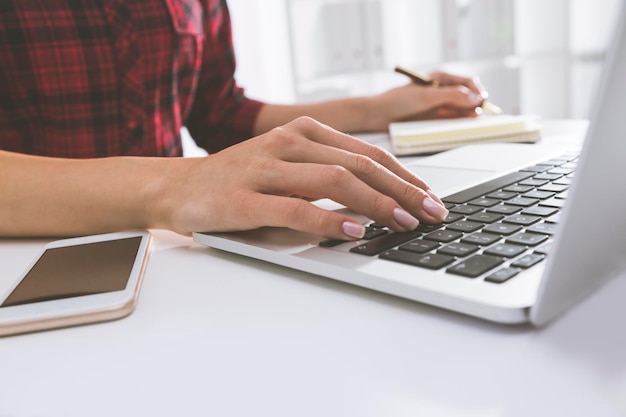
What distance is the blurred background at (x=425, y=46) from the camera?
A: 2.13 meters

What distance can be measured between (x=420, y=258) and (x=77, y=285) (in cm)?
24

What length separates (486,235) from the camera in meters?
0.41

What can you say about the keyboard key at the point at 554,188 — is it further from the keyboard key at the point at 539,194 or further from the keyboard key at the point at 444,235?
the keyboard key at the point at 444,235

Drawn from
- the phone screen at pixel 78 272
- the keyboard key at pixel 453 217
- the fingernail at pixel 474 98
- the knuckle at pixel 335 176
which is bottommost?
the phone screen at pixel 78 272

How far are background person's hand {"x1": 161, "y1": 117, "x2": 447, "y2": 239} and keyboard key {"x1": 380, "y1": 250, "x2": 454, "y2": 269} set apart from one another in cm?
5

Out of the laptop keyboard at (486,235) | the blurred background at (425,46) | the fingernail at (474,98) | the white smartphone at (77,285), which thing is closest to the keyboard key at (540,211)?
the laptop keyboard at (486,235)

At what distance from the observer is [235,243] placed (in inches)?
19.0

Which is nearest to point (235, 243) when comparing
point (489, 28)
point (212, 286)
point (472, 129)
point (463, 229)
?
point (212, 286)

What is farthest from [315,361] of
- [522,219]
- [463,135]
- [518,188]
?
[463,135]

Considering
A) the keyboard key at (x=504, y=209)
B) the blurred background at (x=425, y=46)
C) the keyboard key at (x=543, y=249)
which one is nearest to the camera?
the keyboard key at (x=543, y=249)

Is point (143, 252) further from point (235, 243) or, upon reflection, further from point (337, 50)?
point (337, 50)

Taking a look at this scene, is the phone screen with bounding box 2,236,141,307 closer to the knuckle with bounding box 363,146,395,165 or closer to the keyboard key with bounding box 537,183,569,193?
the knuckle with bounding box 363,146,395,165

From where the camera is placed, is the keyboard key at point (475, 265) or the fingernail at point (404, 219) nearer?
the keyboard key at point (475, 265)

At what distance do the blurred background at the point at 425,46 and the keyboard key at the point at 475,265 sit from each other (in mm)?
1867
